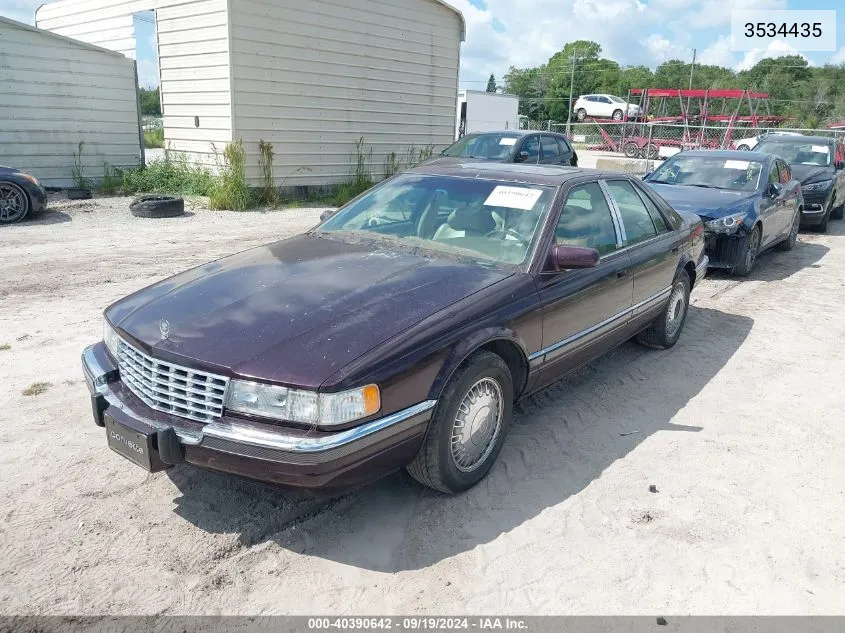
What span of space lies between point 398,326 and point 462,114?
23180mm

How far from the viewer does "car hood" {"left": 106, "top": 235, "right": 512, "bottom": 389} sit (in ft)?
9.40

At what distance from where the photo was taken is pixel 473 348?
3.30m

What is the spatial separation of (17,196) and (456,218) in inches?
354

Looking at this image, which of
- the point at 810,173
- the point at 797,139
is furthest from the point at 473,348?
the point at 797,139

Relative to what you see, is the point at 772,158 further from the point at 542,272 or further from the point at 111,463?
the point at 111,463

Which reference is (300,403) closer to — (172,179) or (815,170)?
(172,179)

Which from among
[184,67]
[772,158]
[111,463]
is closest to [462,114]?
[184,67]

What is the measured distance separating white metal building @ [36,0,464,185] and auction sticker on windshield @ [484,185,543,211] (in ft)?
32.7

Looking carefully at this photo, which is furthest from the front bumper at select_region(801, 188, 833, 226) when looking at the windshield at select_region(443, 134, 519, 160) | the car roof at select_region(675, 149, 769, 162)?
the windshield at select_region(443, 134, 519, 160)

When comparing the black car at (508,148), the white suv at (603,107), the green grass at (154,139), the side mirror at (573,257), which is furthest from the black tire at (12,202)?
the white suv at (603,107)

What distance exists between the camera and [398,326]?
309 centimetres

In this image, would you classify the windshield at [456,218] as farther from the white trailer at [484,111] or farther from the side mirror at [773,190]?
the white trailer at [484,111]

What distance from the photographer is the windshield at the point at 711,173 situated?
9.22m

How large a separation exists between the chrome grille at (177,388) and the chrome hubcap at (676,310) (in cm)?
412
